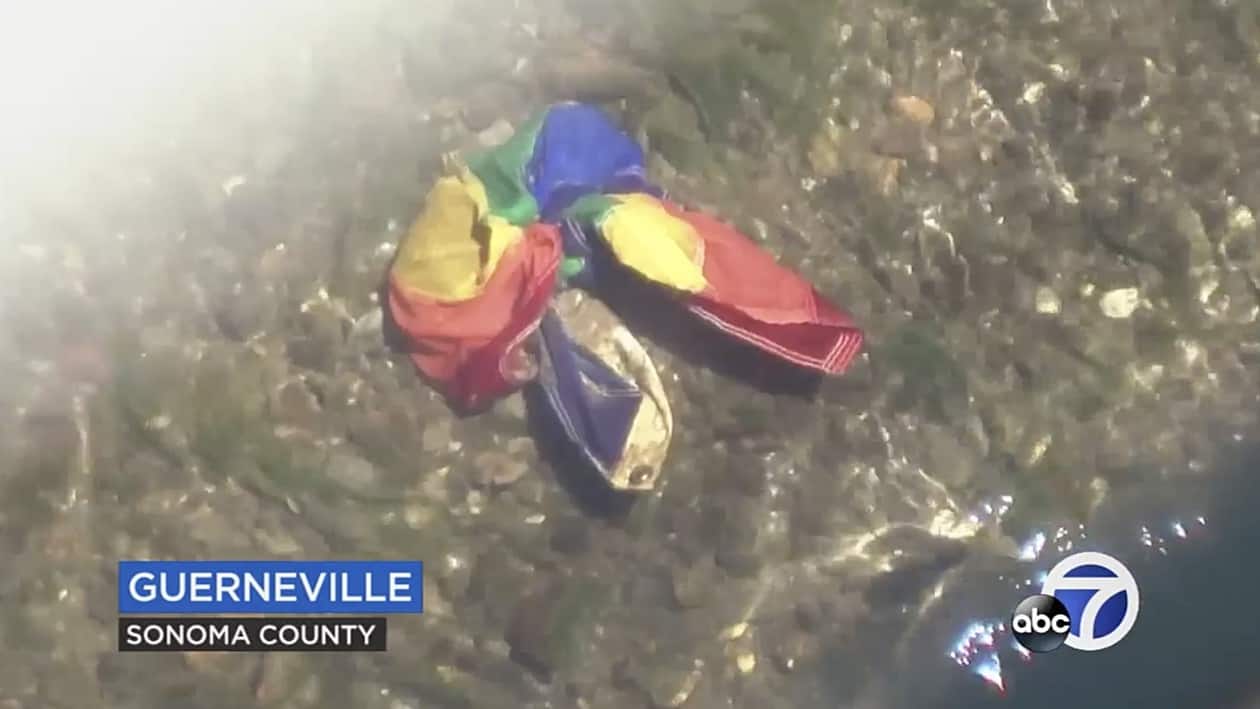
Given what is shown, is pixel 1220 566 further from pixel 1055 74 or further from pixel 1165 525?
pixel 1055 74

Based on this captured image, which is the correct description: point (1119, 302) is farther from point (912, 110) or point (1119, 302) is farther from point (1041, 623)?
point (1041, 623)

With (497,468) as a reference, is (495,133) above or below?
above

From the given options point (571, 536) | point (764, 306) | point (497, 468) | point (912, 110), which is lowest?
point (571, 536)

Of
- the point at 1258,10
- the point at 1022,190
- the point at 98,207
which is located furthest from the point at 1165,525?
the point at 98,207

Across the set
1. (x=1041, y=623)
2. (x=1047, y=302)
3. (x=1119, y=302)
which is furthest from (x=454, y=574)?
(x=1119, y=302)

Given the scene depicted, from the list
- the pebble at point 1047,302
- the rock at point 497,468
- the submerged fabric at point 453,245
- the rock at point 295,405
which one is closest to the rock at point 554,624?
the rock at point 497,468

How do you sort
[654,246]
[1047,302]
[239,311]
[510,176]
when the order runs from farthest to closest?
[1047,302] → [239,311] → [510,176] → [654,246]
